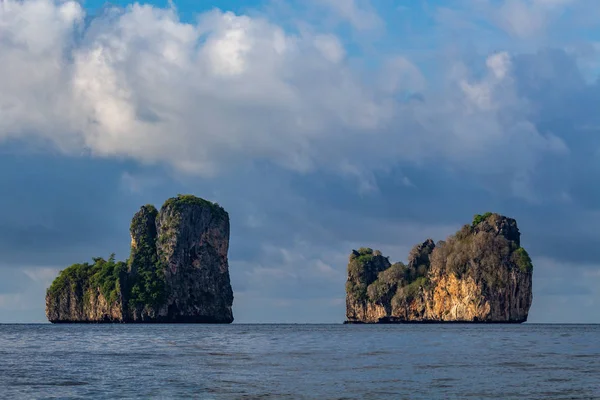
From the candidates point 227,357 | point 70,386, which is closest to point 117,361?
point 227,357

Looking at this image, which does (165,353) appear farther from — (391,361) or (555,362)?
(555,362)

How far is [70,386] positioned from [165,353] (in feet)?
111

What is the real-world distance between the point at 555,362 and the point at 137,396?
3722cm

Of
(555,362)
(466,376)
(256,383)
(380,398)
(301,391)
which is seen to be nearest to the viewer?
(380,398)

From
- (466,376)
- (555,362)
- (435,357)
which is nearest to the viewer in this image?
(466,376)

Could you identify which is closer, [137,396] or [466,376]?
[137,396]

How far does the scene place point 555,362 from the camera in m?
64.9

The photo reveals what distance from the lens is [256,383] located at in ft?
157

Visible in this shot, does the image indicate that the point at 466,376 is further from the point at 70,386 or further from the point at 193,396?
the point at 70,386

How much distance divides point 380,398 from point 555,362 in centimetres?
2971

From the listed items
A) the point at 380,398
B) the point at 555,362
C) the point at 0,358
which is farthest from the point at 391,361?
the point at 0,358

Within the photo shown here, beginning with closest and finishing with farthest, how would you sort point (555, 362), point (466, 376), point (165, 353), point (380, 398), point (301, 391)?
point (380, 398)
point (301, 391)
point (466, 376)
point (555, 362)
point (165, 353)

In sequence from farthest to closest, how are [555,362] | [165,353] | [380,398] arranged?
[165,353] < [555,362] < [380,398]

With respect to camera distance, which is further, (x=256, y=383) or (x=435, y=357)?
(x=435, y=357)
